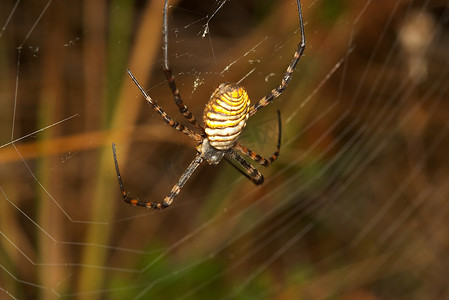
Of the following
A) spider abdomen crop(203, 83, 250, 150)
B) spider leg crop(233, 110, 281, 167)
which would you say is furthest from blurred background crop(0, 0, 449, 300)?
spider abdomen crop(203, 83, 250, 150)

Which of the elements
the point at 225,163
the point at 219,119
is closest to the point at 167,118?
the point at 219,119

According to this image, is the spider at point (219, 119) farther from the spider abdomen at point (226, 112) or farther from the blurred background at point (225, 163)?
the blurred background at point (225, 163)

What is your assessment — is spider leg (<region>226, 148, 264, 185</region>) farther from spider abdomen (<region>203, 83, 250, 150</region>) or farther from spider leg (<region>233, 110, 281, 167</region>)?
spider abdomen (<region>203, 83, 250, 150</region>)

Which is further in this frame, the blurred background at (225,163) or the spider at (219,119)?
the blurred background at (225,163)

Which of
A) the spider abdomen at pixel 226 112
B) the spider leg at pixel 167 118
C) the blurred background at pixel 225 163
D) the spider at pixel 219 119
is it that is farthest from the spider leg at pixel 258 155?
the spider abdomen at pixel 226 112

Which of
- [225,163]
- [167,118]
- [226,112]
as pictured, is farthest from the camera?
[225,163]

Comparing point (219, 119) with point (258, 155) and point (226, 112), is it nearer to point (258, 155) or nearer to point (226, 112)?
point (226, 112)
